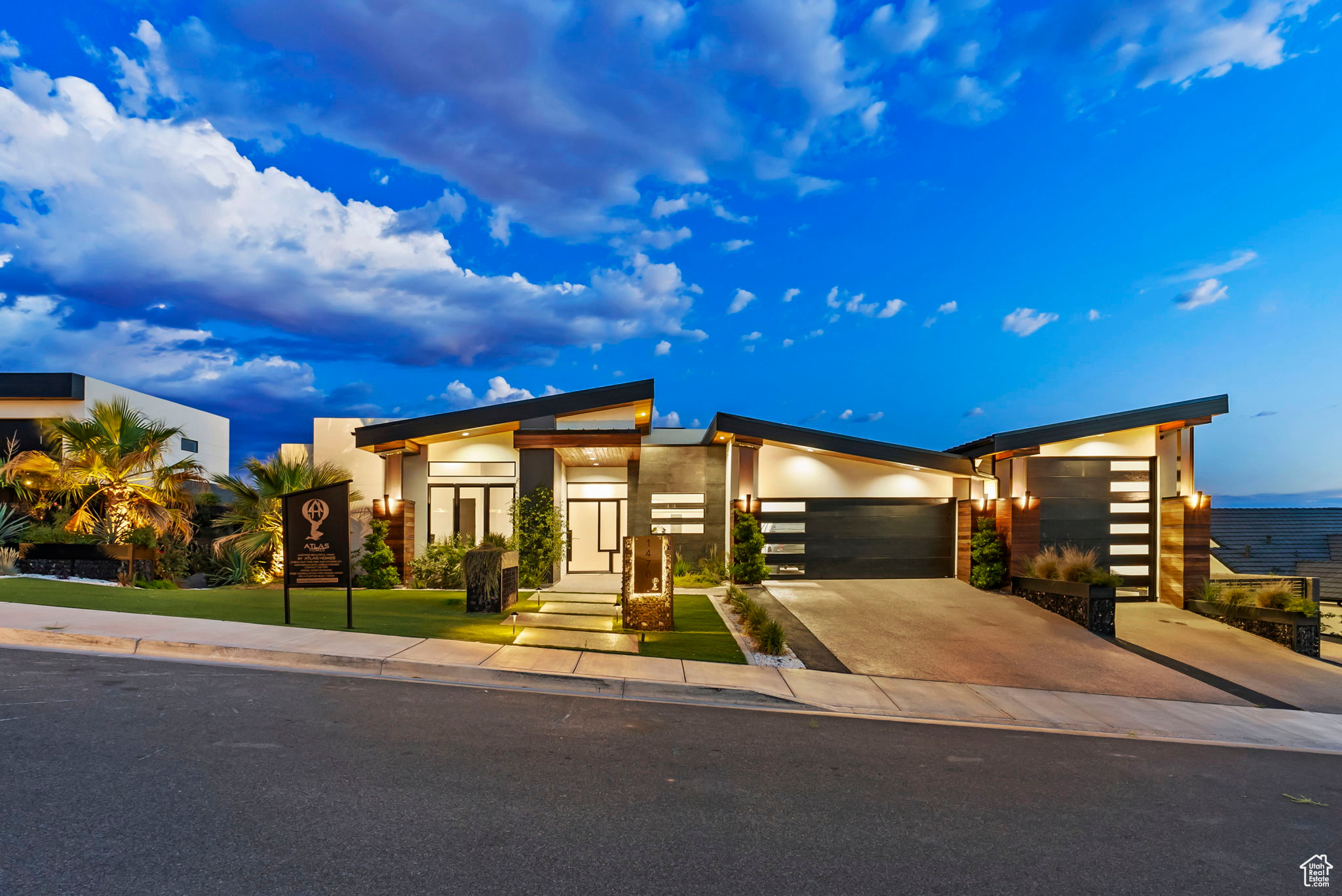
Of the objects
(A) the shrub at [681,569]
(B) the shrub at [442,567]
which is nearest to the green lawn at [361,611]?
(B) the shrub at [442,567]

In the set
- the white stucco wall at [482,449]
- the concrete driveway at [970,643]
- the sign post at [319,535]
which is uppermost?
the white stucco wall at [482,449]

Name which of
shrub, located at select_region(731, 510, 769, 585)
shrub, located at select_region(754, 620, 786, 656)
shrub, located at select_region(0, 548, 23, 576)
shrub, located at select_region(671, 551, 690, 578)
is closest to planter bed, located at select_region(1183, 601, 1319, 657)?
shrub, located at select_region(731, 510, 769, 585)

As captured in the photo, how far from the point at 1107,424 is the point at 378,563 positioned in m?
18.7

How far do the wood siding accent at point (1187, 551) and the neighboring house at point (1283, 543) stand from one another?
146 inches

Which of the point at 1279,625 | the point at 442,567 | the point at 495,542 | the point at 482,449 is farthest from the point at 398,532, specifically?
the point at 1279,625

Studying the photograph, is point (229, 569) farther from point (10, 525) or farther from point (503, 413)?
point (503, 413)

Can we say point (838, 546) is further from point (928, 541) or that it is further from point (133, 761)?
point (133, 761)

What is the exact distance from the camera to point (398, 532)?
16.5 metres

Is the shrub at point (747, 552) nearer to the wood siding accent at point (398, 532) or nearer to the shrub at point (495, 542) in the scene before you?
the shrub at point (495, 542)

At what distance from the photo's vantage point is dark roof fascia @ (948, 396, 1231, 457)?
54.7 ft

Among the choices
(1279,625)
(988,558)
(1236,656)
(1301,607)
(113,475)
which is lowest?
(1236,656)

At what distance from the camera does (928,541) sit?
18031mm

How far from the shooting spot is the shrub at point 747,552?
16547mm

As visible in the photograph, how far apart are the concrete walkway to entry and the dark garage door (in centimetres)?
446
